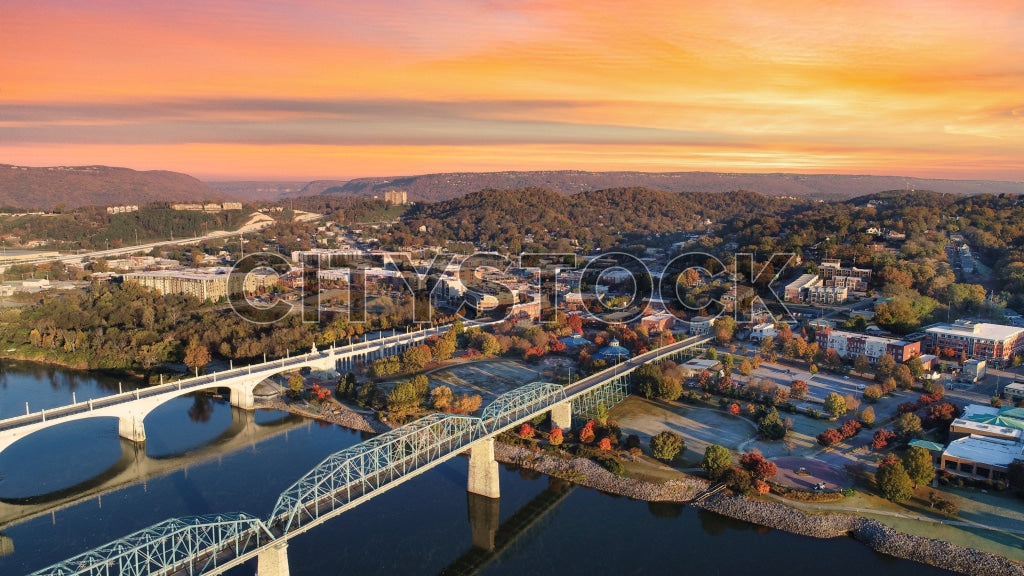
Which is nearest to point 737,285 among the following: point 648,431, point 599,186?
point 648,431

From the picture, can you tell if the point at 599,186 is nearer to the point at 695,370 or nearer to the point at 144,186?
the point at 144,186

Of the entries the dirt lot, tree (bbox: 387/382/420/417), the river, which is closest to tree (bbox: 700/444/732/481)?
the dirt lot

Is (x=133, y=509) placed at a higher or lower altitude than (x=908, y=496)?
lower

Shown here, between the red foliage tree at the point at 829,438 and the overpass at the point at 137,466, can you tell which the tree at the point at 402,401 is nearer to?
the overpass at the point at 137,466

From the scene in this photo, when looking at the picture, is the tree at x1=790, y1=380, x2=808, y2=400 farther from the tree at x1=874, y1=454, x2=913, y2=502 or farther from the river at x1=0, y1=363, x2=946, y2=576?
the river at x1=0, y1=363, x2=946, y2=576

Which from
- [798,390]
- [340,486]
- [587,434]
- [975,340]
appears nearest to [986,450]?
[798,390]

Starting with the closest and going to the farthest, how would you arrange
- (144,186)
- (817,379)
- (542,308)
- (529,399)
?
(529,399) < (817,379) < (542,308) < (144,186)

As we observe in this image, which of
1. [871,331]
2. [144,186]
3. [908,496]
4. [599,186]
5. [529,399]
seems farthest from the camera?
[599,186]
